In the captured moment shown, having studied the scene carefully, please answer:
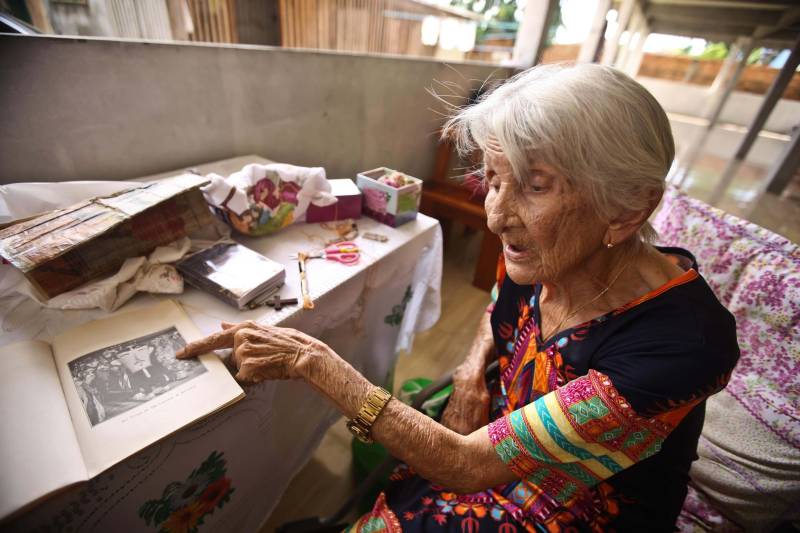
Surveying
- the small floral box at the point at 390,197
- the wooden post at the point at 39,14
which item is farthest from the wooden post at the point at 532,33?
the wooden post at the point at 39,14

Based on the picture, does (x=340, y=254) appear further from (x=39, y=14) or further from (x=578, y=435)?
(x=39, y=14)

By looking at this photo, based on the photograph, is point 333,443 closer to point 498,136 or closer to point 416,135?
point 498,136

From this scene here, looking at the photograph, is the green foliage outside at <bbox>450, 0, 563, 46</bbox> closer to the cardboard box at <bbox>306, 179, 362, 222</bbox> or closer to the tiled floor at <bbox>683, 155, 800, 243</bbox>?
the cardboard box at <bbox>306, 179, 362, 222</bbox>

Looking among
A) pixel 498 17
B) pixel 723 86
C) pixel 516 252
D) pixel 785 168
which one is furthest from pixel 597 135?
pixel 723 86

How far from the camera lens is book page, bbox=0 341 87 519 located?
0.42 meters

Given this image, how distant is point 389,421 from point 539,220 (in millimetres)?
473

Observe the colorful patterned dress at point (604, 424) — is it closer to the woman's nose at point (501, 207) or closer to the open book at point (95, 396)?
the woman's nose at point (501, 207)

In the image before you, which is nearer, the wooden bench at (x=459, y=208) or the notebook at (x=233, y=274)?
the notebook at (x=233, y=274)

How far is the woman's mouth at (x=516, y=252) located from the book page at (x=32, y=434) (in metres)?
0.76

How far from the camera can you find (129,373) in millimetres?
600

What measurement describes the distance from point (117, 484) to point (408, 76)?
2339mm

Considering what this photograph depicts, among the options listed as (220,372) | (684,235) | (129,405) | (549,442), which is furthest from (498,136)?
(684,235)

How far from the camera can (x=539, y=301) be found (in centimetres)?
88

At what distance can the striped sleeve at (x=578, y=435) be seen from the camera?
578mm
